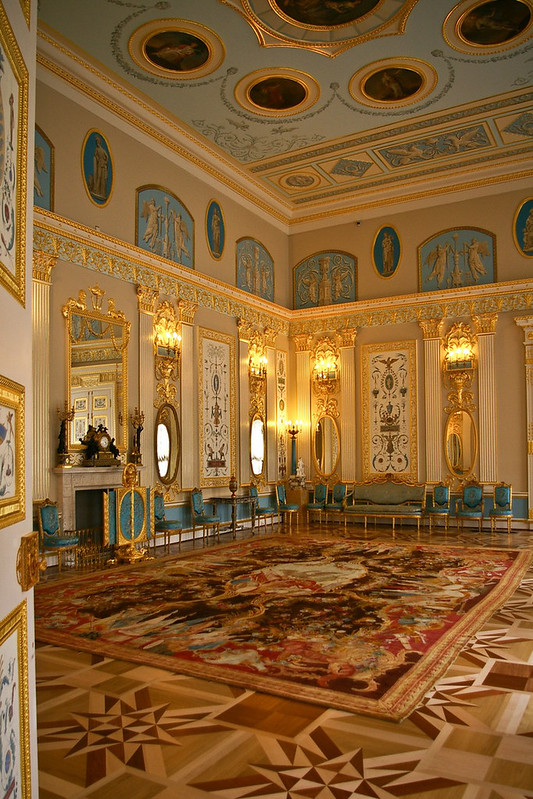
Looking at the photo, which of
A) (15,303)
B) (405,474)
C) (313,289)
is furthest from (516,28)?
(15,303)

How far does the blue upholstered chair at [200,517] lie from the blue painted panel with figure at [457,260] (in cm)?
727

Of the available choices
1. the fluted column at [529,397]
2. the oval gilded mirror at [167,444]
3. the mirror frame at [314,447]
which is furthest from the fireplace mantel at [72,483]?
the fluted column at [529,397]

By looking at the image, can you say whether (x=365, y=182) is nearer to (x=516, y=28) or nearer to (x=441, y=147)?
(x=441, y=147)

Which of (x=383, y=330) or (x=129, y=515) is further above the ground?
(x=383, y=330)

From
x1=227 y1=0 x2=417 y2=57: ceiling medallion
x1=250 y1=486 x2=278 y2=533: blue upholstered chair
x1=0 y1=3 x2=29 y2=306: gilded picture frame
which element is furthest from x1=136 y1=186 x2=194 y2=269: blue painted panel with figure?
x1=0 y1=3 x2=29 y2=306: gilded picture frame

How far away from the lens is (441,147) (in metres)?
13.9

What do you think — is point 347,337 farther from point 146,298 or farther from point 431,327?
point 146,298

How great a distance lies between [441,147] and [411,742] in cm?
1269

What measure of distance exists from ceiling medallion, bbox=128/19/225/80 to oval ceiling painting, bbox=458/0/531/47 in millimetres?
3717

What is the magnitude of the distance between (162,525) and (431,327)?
7.81 meters

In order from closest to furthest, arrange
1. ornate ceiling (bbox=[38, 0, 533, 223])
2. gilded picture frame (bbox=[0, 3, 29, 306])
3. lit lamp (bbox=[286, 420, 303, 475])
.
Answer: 1. gilded picture frame (bbox=[0, 3, 29, 306])
2. ornate ceiling (bbox=[38, 0, 533, 223])
3. lit lamp (bbox=[286, 420, 303, 475])

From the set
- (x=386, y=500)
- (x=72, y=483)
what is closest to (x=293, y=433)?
(x=386, y=500)

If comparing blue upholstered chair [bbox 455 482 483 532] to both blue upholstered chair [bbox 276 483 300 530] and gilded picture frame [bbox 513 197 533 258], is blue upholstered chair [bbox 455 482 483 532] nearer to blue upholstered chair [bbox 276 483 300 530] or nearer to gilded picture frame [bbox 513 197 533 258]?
blue upholstered chair [bbox 276 483 300 530]

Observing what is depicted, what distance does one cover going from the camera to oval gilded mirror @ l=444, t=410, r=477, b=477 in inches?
577
